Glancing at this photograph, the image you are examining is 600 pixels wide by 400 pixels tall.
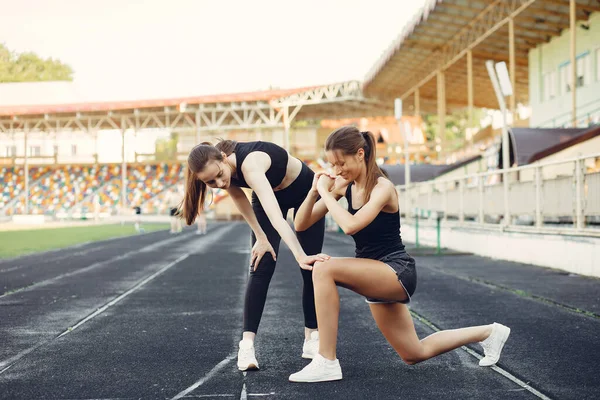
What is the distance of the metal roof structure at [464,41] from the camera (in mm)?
27438

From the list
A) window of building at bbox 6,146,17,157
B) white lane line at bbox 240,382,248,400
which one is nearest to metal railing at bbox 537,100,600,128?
white lane line at bbox 240,382,248,400

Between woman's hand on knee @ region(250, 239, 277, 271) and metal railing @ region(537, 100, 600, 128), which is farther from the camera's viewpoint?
metal railing @ region(537, 100, 600, 128)

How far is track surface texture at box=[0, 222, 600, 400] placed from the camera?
4070 mm

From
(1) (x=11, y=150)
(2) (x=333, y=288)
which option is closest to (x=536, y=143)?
(2) (x=333, y=288)

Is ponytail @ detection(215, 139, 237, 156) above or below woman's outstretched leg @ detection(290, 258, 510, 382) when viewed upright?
above

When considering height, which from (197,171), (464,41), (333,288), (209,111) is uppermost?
(464,41)

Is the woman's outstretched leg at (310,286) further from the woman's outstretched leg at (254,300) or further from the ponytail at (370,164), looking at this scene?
the ponytail at (370,164)

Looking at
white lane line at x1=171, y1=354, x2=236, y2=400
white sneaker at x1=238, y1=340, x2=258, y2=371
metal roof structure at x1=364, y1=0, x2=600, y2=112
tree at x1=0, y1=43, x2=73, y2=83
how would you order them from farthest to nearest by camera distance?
tree at x1=0, y1=43, x2=73, y2=83, metal roof structure at x1=364, y1=0, x2=600, y2=112, white sneaker at x1=238, y1=340, x2=258, y2=371, white lane line at x1=171, y1=354, x2=236, y2=400

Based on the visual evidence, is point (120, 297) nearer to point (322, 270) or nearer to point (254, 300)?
point (254, 300)

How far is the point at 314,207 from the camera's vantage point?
427 centimetres

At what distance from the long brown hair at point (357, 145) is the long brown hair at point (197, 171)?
27.7 inches

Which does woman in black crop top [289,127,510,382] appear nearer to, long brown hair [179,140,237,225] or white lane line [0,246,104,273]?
long brown hair [179,140,237,225]

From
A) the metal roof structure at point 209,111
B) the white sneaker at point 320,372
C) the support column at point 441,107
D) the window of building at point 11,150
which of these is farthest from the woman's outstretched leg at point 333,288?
the window of building at point 11,150

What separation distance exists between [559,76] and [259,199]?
94.6ft
